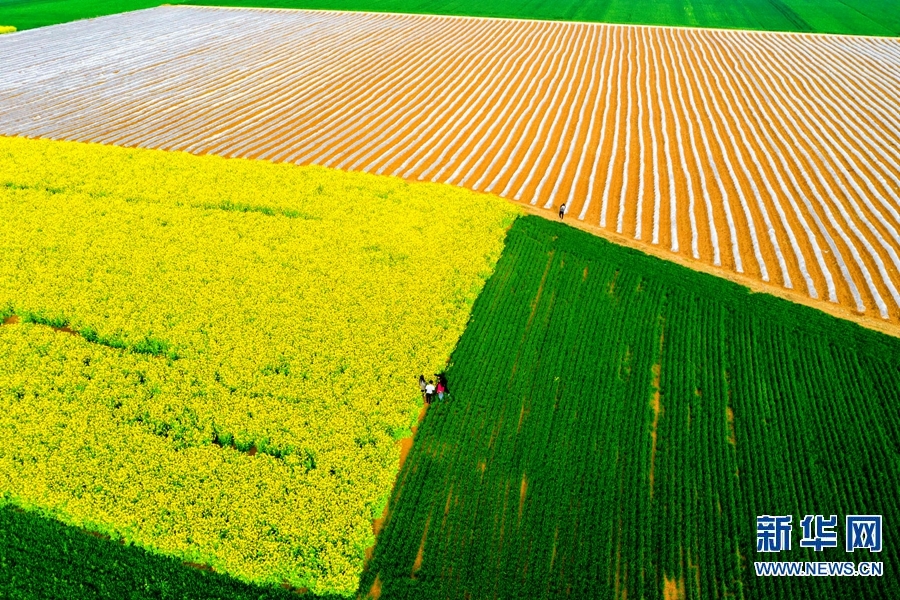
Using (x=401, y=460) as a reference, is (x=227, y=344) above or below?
above

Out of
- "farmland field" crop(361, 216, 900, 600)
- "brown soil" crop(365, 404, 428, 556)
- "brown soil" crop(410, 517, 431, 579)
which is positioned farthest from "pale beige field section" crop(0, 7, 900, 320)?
"brown soil" crop(410, 517, 431, 579)

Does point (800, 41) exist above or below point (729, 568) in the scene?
above

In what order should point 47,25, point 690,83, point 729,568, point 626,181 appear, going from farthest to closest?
point 47,25 < point 690,83 < point 626,181 < point 729,568

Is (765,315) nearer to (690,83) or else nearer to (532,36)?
(690,83)

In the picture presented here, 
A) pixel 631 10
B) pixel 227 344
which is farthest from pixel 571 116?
pixel 631 10

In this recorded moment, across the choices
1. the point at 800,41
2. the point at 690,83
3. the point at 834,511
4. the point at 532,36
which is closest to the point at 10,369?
the point at 834,511

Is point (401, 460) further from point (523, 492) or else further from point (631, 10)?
point (631, 10)

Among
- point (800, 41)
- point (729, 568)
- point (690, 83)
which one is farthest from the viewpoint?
point (800, 41)
